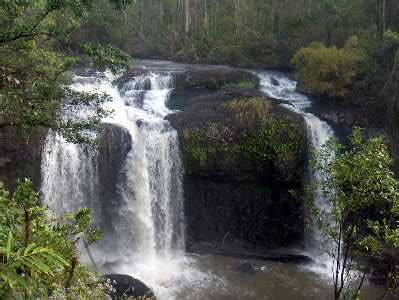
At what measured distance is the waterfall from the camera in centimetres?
1608

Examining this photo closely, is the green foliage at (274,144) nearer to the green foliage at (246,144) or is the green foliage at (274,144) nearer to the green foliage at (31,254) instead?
the green foliage at (246,144)

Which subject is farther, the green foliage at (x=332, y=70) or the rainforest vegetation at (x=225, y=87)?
the green foliage at (x=332, y=70)

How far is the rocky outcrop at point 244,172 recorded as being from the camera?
17.9 meters

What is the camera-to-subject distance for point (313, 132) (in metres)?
18.5

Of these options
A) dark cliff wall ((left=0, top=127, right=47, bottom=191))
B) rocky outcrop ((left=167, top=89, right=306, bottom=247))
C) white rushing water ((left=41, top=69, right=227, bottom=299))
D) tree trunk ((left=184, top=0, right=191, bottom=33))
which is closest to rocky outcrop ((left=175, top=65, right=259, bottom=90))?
rocky outcrop ((left=167, top=89, right=306, bottom=247))

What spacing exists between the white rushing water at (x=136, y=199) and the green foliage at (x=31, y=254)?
9121 millimetres

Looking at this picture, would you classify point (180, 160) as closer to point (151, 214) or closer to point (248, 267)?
point (151, 214)

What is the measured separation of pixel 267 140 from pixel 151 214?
569cm

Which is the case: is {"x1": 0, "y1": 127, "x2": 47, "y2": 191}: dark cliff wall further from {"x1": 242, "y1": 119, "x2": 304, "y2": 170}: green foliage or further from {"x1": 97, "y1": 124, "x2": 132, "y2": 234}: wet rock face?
{"x1": 242, "y1": 119, "x2": 304, "y2": 170}: green foliage

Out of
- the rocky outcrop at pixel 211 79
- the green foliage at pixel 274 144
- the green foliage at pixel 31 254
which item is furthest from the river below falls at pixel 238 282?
the rocky outcrop at pixel 211 79

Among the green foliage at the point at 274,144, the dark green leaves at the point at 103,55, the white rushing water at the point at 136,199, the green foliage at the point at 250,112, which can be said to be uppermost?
the dark green leaves at the point at 103,55

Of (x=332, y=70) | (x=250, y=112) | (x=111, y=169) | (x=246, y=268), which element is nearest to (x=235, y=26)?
(x=332, y=70)

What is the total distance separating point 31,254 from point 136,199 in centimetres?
1371

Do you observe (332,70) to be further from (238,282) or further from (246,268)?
(238,282)
